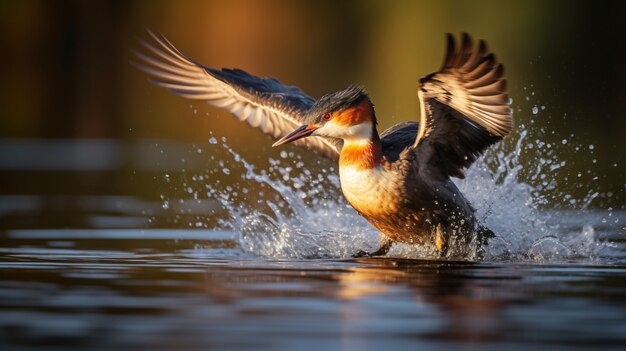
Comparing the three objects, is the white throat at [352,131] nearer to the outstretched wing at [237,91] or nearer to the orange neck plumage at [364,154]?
the orange neck plumage at [364,154]

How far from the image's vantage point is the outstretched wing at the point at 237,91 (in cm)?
1050

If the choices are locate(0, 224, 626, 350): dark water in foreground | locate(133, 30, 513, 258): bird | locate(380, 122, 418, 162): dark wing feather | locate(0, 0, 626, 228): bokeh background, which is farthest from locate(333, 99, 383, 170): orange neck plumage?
locate(0, 0, 626, 228): bokeh background

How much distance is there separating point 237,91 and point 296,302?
445cm

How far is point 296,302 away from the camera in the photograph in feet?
21.1

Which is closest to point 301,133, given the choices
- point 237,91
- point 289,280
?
point 237,91

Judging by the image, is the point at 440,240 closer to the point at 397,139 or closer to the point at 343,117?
the point at 397,139

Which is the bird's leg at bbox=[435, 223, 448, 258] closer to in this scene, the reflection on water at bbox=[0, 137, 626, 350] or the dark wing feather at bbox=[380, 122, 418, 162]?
the reflection on water at bbox=[0, 137, 626, 350]

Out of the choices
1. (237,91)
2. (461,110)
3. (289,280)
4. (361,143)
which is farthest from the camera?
(237,91)

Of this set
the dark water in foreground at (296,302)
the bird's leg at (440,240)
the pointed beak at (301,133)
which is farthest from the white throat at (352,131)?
the dark water in foreground at (296,302)

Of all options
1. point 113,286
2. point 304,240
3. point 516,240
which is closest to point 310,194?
point 304,240

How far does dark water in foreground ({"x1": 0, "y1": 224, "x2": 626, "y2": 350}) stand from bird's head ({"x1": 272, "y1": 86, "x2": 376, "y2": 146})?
0.89 meters

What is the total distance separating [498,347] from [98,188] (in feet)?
30.9

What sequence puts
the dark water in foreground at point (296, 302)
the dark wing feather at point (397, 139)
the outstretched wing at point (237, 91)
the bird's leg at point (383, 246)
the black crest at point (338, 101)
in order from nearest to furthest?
the dark water in foreground at point (296, 302) < the black crest at point (338, 101) < the dark wing feather at point (397, 139) < the bird's leg at point (383, 246) < the outstretched wing at point (237, 91)

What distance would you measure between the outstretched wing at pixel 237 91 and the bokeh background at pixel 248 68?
332 centimetres
